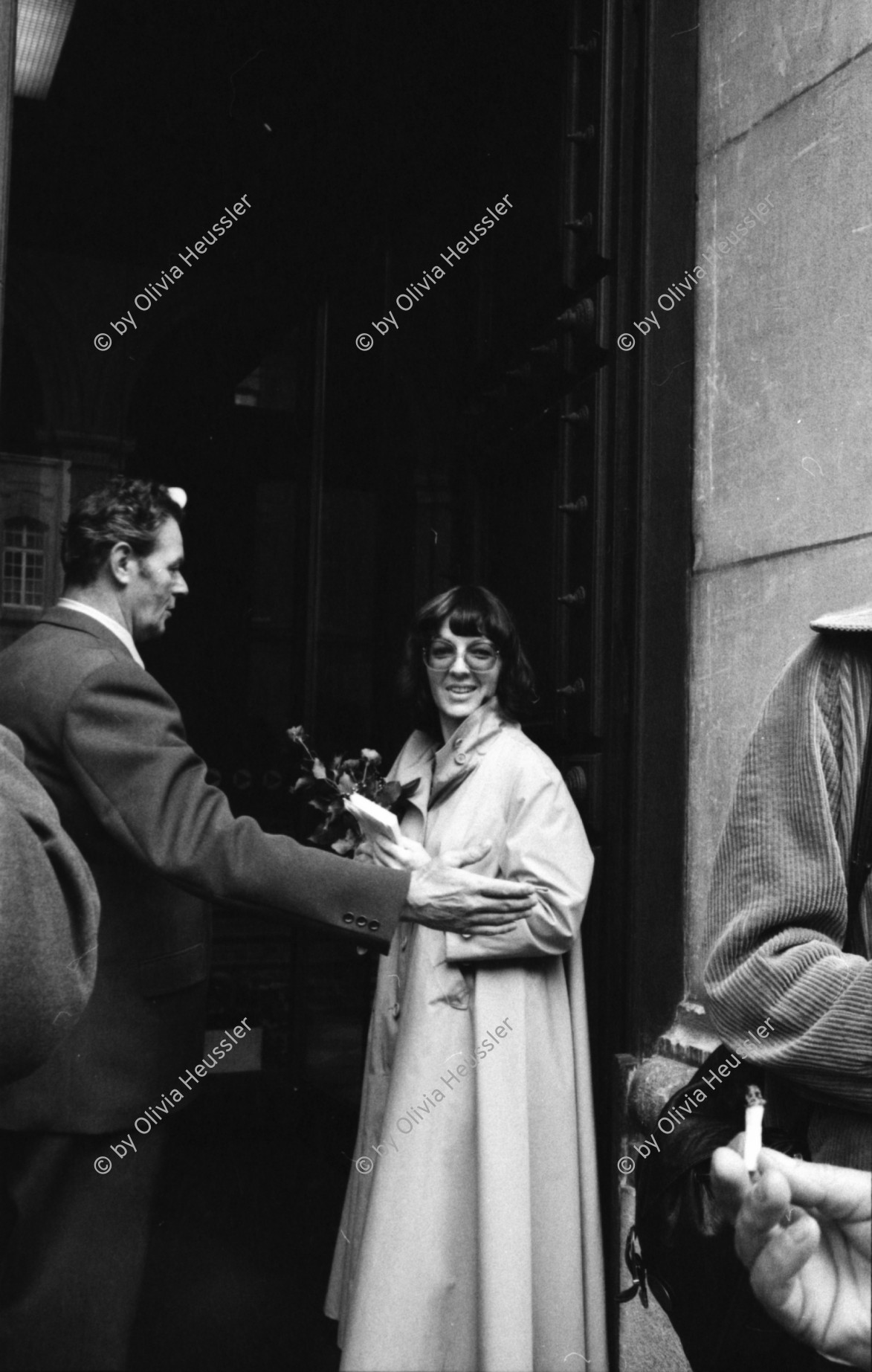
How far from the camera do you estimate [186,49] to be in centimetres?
640

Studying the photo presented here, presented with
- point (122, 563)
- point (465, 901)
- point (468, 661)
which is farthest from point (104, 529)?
point (465, 901)

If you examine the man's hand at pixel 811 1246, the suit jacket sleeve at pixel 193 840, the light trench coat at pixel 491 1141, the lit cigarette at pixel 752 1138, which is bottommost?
the light trench coat at pixel 491 1141

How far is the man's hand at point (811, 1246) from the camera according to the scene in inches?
54.5

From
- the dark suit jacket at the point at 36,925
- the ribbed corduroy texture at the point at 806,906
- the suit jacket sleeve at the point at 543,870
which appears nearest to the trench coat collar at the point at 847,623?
the ribbed corduroy texture at the point at 806,906

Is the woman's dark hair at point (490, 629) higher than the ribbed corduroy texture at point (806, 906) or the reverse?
higher

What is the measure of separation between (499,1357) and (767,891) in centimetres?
202

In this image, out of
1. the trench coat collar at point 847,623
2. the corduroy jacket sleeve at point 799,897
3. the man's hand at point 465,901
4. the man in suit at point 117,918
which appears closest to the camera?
the corduroy jacket sleeve at point 799,897

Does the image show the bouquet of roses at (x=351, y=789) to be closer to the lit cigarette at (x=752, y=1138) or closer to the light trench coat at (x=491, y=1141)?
the light trench coat at (x=491, y=1141)

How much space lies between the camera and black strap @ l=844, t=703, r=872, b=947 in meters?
1.78

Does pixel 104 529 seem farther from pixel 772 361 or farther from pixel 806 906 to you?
pixel 806 906

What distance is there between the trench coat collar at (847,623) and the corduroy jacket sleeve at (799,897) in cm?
3

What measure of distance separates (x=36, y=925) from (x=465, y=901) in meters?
1.69

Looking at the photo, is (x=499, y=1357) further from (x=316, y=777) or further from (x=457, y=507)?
(x=457, y=507)

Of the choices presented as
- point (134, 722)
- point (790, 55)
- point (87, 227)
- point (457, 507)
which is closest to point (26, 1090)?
point (134, 722)
